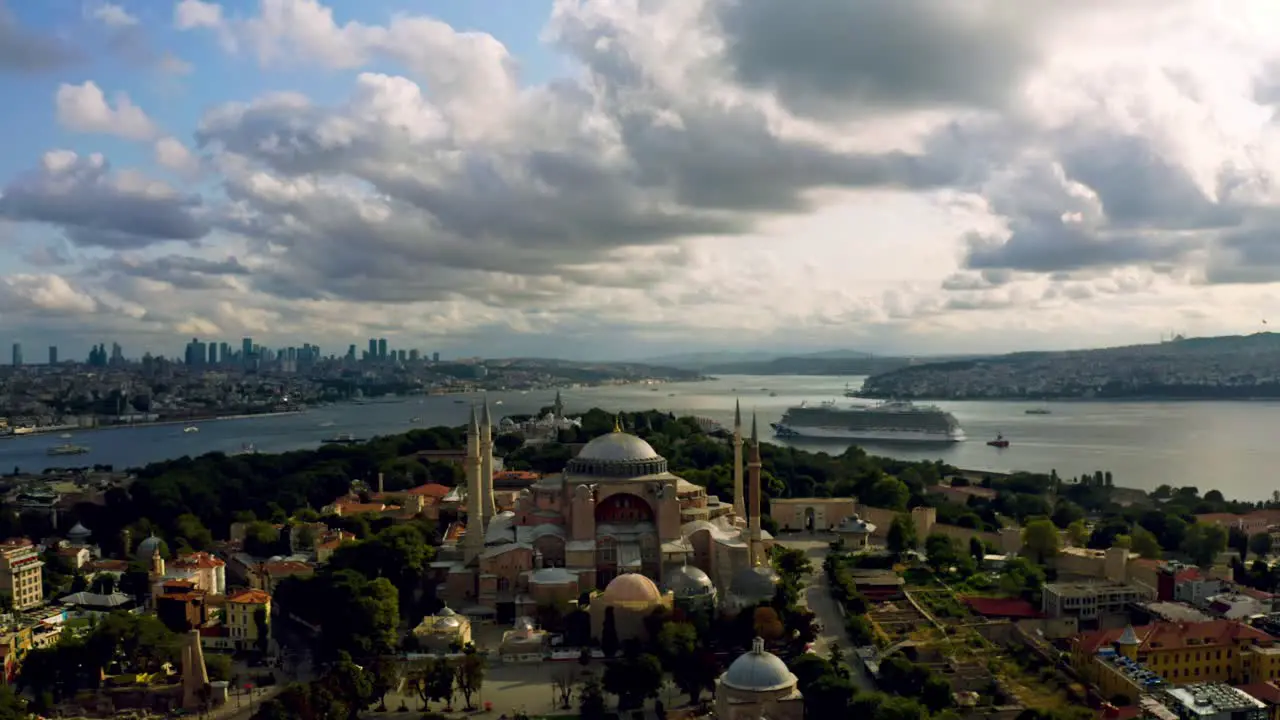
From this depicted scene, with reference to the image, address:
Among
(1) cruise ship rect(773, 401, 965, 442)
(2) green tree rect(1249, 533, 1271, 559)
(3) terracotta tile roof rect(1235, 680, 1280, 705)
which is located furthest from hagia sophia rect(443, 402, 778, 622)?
(1) cruise ship rect(773, 401, 965, 442)

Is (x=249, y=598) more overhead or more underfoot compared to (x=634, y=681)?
more overhead

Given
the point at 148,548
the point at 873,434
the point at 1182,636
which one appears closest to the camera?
the point at 1182,636

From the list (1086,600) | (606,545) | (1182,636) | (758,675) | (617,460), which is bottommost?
(1086,600)

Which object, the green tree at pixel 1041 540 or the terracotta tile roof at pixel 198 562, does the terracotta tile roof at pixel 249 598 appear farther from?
the green tree at pixel 1041 540

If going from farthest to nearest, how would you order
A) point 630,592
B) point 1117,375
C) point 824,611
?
point 1117,375
point 824,611
point 630,592

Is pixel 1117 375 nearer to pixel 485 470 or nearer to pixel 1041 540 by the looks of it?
pixel 1041 540

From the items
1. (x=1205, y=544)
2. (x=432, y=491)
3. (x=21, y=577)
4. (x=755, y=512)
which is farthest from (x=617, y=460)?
(x=1205, y=544)

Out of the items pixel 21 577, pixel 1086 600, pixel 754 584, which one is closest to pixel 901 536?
pixel 1086 600

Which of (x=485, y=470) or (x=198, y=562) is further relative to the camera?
(x=485, y=470)

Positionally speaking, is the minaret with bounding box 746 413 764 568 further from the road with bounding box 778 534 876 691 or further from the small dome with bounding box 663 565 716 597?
the small dome with bounding box 663 565 716 597
